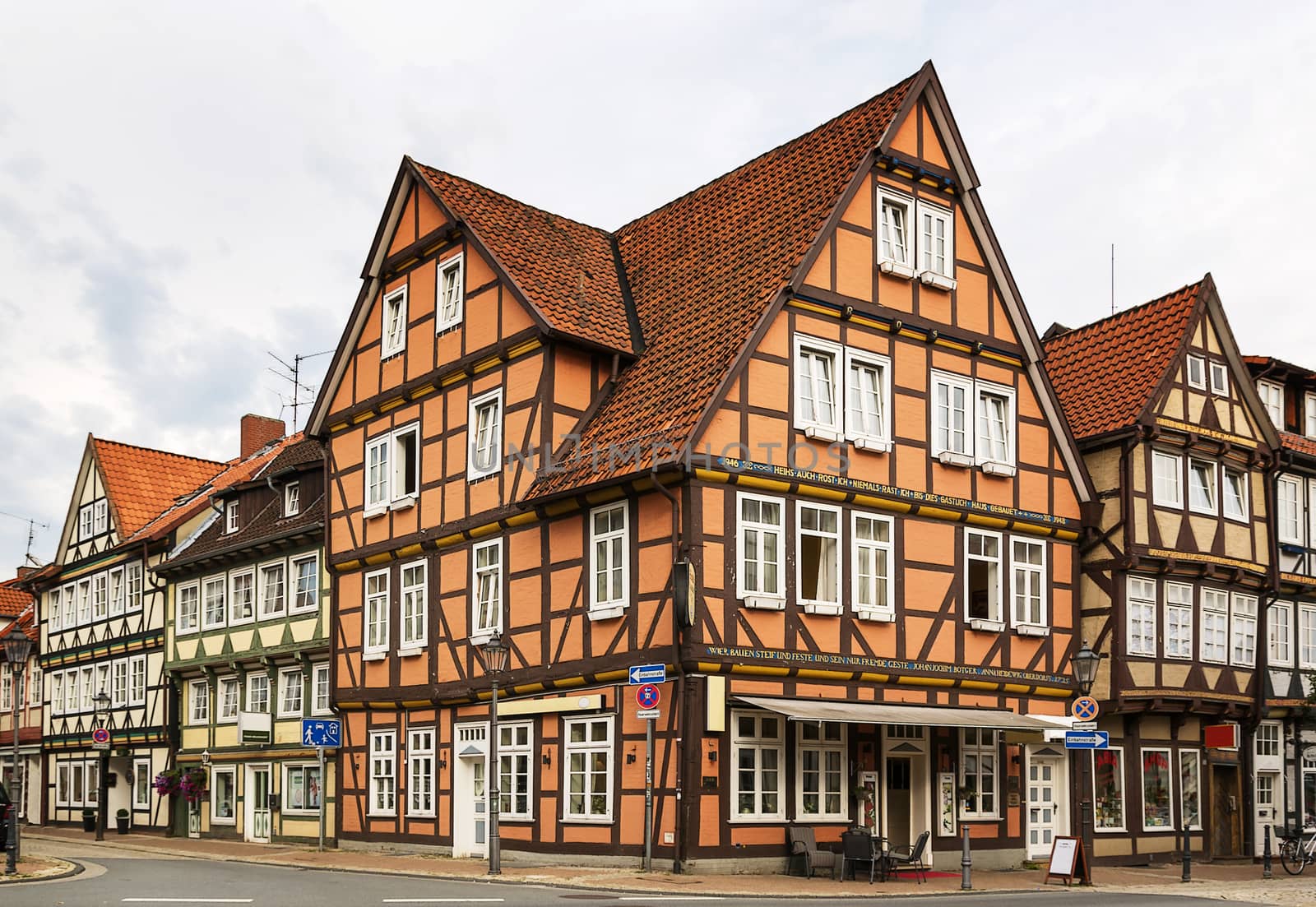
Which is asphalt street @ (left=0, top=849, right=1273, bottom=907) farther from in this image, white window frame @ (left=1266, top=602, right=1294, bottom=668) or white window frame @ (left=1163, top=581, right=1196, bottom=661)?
white window frame @ (left=1266, top=602, right=1294, bottom=668)

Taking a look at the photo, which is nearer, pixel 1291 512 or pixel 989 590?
pixel 989 590

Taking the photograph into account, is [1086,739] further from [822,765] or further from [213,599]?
[213,599]

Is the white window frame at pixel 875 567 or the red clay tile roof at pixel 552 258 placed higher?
the red clay tile roof at pixel 552 258

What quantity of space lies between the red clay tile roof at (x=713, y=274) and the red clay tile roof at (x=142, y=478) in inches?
951

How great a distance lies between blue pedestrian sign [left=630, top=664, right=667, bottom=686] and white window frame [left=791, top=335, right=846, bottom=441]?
5.42 meters

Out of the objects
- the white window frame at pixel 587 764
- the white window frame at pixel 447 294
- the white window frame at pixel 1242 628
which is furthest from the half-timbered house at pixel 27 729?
the white window frame at pixel 1242 628

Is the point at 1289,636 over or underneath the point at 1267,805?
over

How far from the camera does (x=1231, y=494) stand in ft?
113

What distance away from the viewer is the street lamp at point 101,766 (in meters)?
41.7

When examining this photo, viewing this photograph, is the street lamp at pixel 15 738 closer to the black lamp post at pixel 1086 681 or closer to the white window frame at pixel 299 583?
the white window frame at pixel 299 583

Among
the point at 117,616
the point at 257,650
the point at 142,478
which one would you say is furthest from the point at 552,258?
the point at 142,478

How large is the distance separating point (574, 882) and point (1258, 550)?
19.6 m

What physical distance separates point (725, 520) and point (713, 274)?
6272 millimetres

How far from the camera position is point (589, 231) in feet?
115
